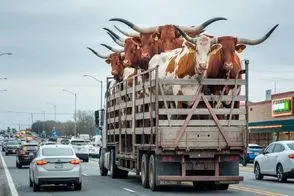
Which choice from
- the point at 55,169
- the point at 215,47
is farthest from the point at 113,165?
the point at 215,47

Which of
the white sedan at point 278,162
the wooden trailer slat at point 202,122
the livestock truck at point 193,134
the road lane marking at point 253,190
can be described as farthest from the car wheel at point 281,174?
the wooden trailer slat at point 202,122

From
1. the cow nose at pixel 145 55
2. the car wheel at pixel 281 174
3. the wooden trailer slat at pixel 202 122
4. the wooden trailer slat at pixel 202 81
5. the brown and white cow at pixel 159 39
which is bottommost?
the car wheel at pixel 281 174

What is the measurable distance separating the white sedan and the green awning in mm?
29585

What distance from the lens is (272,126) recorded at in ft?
211

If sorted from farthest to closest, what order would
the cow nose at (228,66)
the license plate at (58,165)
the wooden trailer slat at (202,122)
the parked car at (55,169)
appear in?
the license plate at (58,165) → the parked car at (55,169) → the cow nose at (228,66) → the wooden trailer slat at (202,122)

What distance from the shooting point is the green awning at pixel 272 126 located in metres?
60.3

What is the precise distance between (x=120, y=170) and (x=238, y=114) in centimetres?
928

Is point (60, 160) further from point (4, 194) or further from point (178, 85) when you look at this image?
point (178, 85)

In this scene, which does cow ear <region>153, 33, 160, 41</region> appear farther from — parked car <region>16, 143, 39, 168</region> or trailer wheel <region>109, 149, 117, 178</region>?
parked car <region>16, 143, 39, 168</region>

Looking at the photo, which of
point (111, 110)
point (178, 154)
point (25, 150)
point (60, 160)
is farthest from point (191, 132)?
point (25, 150)

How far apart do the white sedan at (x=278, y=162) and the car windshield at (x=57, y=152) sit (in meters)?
8.61

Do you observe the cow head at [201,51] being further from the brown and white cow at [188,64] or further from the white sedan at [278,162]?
the white sedan at [278,162]

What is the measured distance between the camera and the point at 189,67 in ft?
76.6

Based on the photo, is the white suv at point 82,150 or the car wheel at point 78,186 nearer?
the car wheel at point 78,186
